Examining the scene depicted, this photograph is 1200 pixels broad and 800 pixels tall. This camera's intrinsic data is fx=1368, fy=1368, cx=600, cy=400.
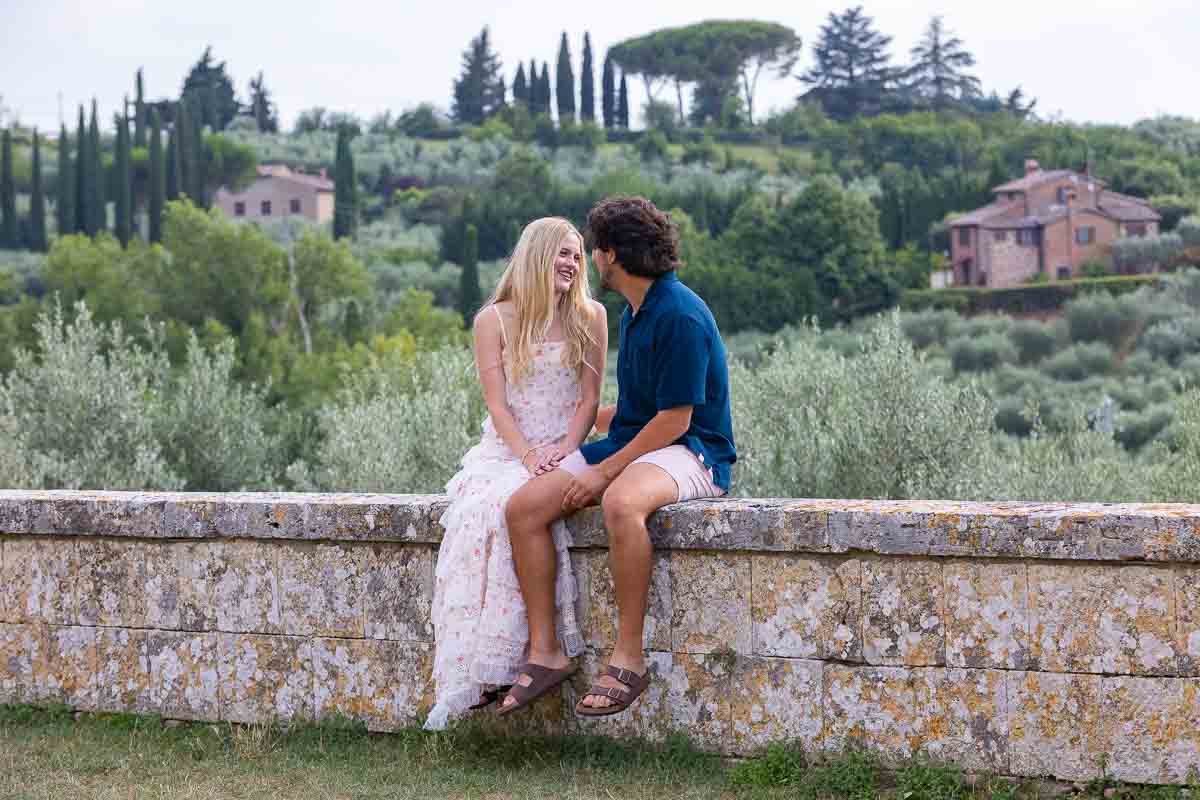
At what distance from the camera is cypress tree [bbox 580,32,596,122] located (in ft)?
332

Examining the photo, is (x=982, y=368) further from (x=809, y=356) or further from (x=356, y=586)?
(x=356, y=586)

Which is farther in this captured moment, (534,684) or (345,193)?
(345,193)

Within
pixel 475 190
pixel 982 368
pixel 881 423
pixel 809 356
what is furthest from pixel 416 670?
pixel 475 190

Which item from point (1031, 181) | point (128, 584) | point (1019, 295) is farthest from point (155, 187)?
point (128, 584)

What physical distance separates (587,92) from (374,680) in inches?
3922

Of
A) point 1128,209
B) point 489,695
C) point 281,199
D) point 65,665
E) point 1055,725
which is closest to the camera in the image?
point 1055,725

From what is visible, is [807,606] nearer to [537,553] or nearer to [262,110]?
[537,553]

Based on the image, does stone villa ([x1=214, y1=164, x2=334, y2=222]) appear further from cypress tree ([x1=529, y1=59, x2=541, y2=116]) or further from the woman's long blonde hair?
the woman's long blonde hair

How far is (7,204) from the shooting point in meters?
63.0

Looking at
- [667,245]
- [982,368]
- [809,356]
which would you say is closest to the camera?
[667,245]

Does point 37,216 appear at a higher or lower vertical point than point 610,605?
higher

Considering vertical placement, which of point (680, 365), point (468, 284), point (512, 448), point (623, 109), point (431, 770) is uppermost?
point (623, 109)

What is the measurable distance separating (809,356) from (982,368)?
29.6m

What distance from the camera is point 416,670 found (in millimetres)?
4504
